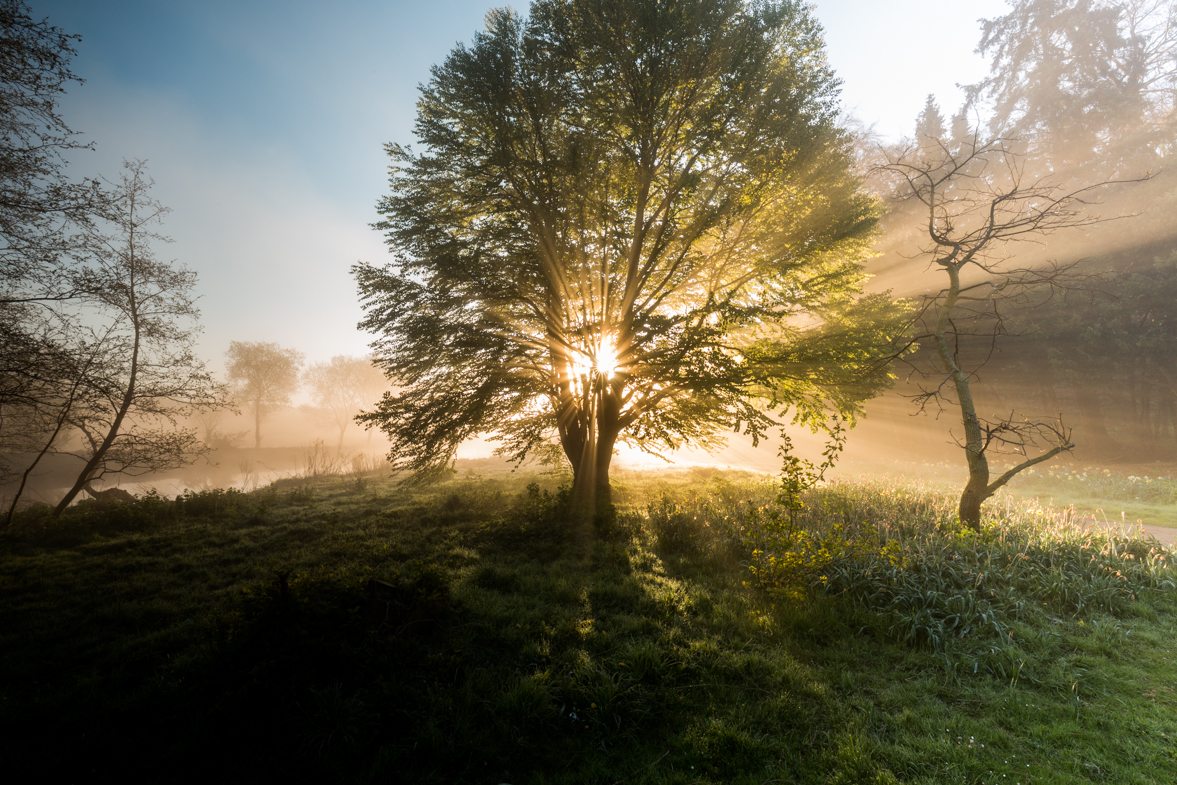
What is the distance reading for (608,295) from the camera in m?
11.0

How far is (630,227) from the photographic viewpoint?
10398mm

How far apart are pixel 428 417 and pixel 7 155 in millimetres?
8032

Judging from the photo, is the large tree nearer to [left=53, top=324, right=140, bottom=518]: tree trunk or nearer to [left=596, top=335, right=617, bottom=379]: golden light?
[left=596, top=335, right=617, bottom=379]: golden light

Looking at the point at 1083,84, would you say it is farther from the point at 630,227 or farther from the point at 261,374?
the point at 261,374

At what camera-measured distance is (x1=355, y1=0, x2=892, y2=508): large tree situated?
28.5ft

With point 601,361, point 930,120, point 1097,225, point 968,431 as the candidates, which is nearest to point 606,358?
point 601,361

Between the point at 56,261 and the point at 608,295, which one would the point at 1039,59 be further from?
the point at 56,261

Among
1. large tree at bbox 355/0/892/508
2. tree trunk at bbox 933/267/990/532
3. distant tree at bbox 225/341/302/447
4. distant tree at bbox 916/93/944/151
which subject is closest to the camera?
tree trunk at bbox 933/267/990/532

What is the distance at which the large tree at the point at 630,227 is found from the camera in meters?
8.69

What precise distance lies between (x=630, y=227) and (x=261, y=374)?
41508 mm

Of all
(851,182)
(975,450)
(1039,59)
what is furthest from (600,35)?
(1039,59)

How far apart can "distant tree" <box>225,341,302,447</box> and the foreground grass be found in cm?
3604

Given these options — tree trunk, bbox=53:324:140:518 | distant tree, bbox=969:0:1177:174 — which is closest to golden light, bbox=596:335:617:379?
tree trunk, bbox=53:324:140:518

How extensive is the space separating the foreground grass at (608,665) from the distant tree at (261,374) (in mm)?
36038
